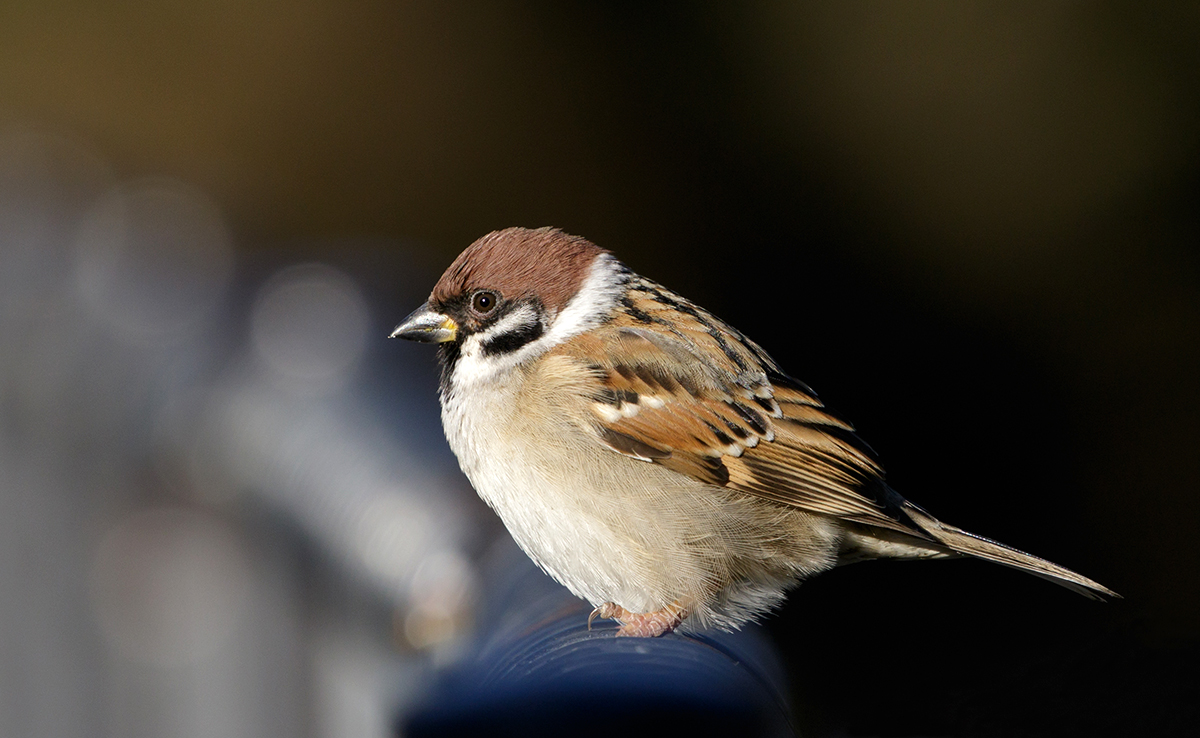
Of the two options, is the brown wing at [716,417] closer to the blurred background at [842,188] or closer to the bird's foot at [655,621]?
the bird's foot at [655,621]

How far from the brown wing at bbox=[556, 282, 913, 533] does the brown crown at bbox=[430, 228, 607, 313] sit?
0.32 feet

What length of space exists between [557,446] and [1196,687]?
1.40 metres

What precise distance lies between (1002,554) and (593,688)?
3.32ft

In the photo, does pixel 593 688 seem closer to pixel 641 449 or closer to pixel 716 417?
pixel 641 449

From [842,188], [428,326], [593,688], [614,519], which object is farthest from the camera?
[842,188]

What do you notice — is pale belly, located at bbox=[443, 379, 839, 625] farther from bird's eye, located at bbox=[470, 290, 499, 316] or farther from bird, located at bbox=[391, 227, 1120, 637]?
bird's eye, located at bbox=[470, 290, 499, 316]

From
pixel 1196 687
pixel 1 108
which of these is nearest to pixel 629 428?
pixel 1196 687

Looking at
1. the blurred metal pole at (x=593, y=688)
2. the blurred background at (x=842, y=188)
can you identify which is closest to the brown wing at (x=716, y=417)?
the blurred metal pole at (x=593, y=688)

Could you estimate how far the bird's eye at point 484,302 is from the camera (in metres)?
1.83

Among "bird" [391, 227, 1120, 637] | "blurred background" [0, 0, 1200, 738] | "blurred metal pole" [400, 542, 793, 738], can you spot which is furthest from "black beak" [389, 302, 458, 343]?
"blurred background" [0, 0, 1200, 738]

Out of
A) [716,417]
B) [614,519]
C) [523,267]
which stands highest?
[523,267]

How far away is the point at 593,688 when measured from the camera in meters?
1.05

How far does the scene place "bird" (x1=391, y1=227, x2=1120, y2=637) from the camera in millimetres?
1719

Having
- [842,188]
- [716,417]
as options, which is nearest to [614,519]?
[716,417]
